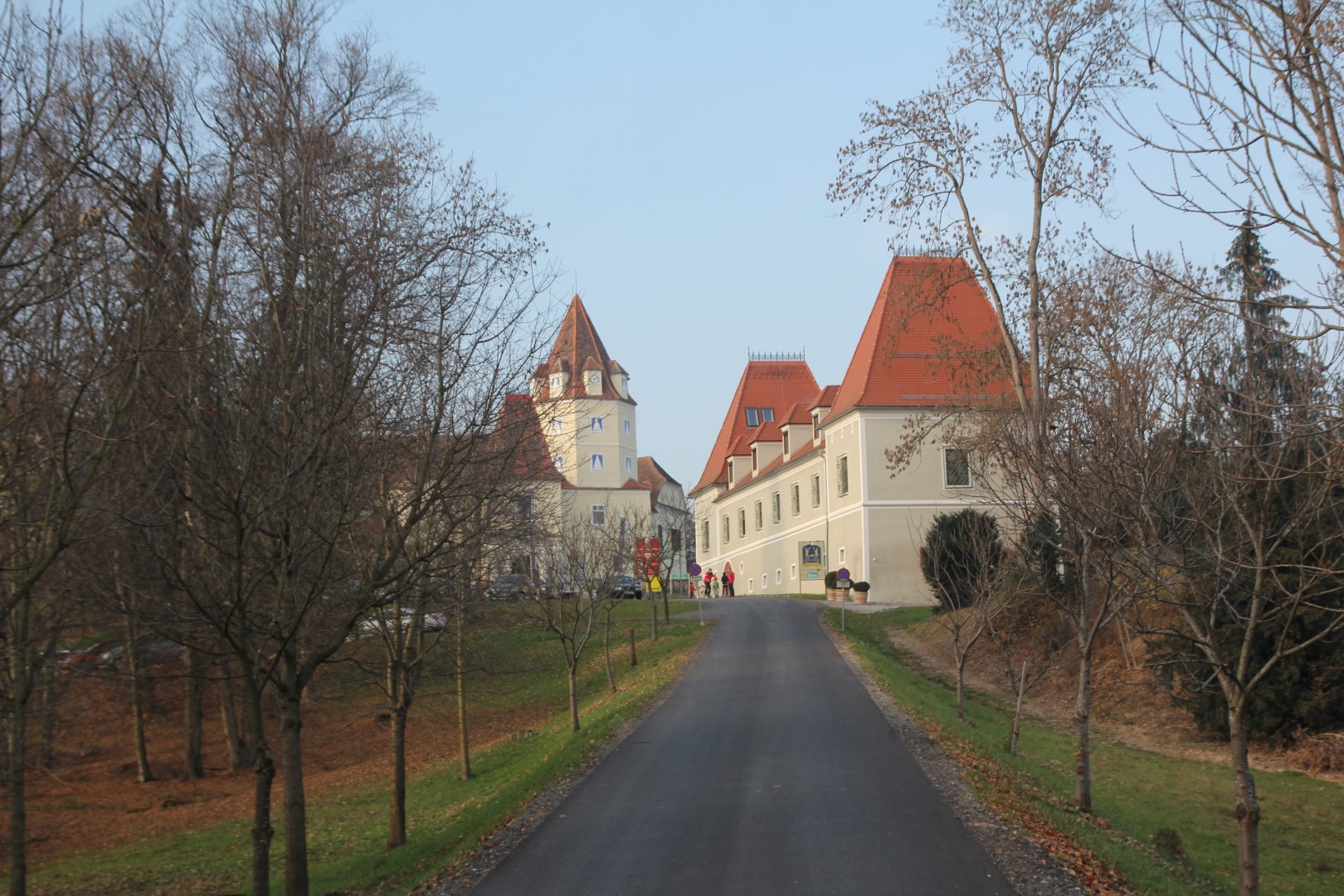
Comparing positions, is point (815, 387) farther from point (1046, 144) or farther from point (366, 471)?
point (366, 471)

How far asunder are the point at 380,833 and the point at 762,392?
5725cm

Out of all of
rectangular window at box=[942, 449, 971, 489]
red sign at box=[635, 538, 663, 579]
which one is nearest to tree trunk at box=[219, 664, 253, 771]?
red sign at box=[635, 538, 663, 579]

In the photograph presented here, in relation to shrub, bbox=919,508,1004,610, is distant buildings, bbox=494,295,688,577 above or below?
above

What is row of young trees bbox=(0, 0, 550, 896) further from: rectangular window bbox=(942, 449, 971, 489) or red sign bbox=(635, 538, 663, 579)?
rectangular window bbox=(942, 449, 971, 489)

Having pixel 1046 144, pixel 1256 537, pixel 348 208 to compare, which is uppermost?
pixel 1046 144

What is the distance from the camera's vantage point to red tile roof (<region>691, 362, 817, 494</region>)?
243 ft

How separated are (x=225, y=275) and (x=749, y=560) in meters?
57.1

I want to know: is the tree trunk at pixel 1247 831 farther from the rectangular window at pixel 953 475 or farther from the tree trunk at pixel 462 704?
the rectangular window at pixel 953 475

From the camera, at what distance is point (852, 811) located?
1320 centimetres

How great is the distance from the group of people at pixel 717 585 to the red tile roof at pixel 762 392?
705 cm

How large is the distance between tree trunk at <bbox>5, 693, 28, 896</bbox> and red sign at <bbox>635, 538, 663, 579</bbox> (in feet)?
94.2

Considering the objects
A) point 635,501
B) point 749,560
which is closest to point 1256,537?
point 749,560

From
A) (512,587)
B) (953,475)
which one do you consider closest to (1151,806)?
(512,587)

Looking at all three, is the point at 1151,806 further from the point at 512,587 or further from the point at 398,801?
the point at 512,587
